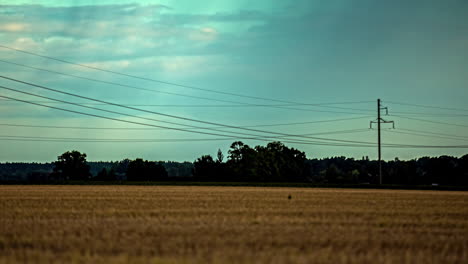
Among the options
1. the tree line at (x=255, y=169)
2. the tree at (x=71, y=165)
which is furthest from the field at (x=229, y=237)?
the tree at (x=71, y=165)

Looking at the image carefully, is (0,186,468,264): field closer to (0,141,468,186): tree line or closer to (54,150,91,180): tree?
(0,141,468,186): tree line

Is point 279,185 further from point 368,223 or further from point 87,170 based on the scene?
point 87,170

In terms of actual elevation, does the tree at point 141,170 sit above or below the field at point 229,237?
above

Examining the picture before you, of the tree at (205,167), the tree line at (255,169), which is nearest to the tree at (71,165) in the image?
the tree line at (255,169)

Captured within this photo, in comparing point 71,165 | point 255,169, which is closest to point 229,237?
point 255,169

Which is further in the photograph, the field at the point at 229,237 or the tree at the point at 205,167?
the tree at the point at 205,167

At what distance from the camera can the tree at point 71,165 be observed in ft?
548

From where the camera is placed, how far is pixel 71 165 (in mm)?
168500

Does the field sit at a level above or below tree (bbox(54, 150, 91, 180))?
below

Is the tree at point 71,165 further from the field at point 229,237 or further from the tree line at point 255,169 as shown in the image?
the field at point 229,237

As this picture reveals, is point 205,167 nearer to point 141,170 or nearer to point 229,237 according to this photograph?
point 141,170

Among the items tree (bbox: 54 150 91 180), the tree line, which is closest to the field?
the tree line

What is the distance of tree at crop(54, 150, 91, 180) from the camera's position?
167 m

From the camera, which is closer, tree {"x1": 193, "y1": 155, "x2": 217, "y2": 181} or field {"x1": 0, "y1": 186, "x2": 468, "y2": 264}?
field {"x1": 0, "y1": 186, "x2": 468, "y2": 264}
